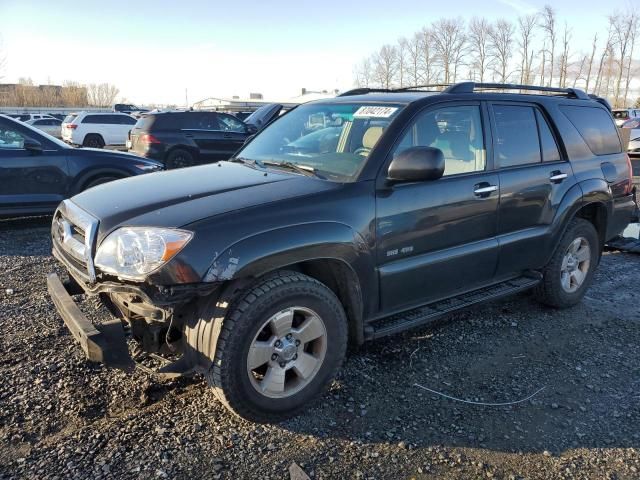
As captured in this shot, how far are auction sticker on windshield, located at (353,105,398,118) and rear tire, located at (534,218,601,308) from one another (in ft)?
6.74

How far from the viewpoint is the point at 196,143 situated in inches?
533

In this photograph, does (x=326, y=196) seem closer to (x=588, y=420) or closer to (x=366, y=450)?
(x=366, y=450)

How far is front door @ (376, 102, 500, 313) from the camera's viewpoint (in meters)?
3.32

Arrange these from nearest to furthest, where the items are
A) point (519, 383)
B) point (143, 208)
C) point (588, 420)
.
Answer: point (143, 208) < point (588, 420) < point (519, 383)

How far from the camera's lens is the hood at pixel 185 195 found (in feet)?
9.20

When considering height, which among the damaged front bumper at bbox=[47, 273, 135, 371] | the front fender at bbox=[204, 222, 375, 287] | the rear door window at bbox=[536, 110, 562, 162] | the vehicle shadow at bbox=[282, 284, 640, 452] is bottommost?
the vehicle shadow at bbox=[282, 284, 640, 452]

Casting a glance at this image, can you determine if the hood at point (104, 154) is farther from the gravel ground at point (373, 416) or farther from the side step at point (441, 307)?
the side step at point (441, 307)

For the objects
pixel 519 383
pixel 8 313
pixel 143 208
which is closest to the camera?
pixel 143 208

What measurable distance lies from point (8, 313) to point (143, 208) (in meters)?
2.24

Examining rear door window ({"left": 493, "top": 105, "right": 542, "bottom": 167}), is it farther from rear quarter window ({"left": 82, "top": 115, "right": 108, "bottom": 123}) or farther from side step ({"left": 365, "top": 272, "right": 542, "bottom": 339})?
rear quarter window ({"left": 82, "top": 115, "right": 108, "bottom": 123})

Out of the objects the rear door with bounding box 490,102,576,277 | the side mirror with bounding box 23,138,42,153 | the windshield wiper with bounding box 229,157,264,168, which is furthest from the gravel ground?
the side mirror with bounding box 23,138,42,153

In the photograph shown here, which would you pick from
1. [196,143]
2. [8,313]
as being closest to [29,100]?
[196,143]

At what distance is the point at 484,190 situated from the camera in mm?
3803

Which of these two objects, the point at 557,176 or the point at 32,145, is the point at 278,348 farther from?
the point at 32,145
